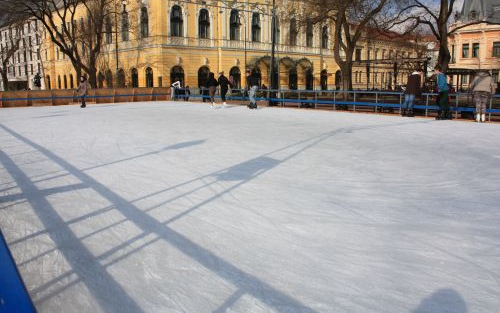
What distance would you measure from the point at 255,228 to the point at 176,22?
1500 inches

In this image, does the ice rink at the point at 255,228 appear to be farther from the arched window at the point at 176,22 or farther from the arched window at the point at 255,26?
the arched window at the point at 255,26

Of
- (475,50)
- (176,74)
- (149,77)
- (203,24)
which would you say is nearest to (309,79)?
(203,24)

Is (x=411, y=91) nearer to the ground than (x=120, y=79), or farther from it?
nearer to the ground

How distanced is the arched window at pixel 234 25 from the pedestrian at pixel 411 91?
29.5 m

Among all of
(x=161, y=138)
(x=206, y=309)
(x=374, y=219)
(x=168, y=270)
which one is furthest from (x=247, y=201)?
(x=161, y=138)

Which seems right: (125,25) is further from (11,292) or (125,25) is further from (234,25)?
(11,292)

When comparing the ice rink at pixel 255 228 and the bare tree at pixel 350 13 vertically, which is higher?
the bare tree at pixel 350 13

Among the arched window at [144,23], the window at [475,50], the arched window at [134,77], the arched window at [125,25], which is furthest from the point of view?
the window at [475,50]

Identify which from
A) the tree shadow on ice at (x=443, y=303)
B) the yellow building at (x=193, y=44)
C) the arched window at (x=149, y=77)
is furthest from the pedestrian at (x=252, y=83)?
the arched window at (x=149, y=77)

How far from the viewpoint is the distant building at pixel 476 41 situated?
53.2 meters

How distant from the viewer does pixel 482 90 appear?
41.9 ft

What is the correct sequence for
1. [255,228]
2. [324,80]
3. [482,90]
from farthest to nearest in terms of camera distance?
1. [324,80]
2. [482,90]
3. [255,228]

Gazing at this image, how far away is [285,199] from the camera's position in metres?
5.04

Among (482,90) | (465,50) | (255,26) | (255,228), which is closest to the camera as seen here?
(255,228)
